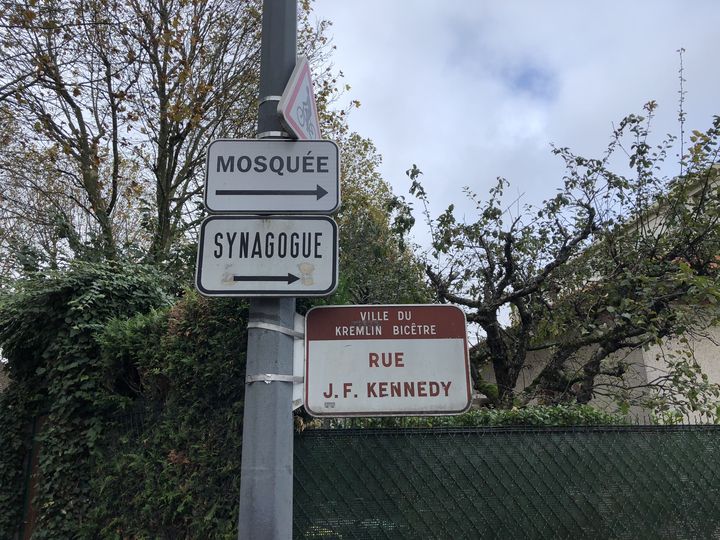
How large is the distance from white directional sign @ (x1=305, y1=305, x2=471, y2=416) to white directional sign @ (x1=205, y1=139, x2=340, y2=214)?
1.70 ft

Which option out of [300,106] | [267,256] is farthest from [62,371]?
[300,106]

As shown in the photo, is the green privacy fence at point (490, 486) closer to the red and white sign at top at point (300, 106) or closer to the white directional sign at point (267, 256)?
the white directional sign at point (267, 256)

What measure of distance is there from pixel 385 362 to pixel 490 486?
6.72 ft

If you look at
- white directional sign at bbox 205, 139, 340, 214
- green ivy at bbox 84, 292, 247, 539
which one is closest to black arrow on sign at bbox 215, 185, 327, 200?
white directional sign at bbox 205, 139, 340, 214

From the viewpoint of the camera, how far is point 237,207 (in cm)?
249

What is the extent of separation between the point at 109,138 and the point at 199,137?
1.88 meters

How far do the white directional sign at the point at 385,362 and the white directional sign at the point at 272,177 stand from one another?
1.70 feet

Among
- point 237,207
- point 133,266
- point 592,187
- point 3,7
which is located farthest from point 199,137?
point 237,207

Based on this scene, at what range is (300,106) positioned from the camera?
271 cm

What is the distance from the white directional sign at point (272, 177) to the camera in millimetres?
2500

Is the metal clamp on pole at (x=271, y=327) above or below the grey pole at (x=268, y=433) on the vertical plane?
above

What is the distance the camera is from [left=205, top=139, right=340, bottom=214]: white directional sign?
8.20 ft

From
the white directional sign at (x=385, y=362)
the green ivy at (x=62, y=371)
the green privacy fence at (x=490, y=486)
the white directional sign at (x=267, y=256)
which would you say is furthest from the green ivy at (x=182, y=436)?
the white directional sign at (x=267, y=256)

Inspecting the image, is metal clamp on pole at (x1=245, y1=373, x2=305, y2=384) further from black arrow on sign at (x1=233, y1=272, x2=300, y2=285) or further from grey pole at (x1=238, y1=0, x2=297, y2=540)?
black arrow on sign at (x1=233, y1=272, x2=300, y2=285)
